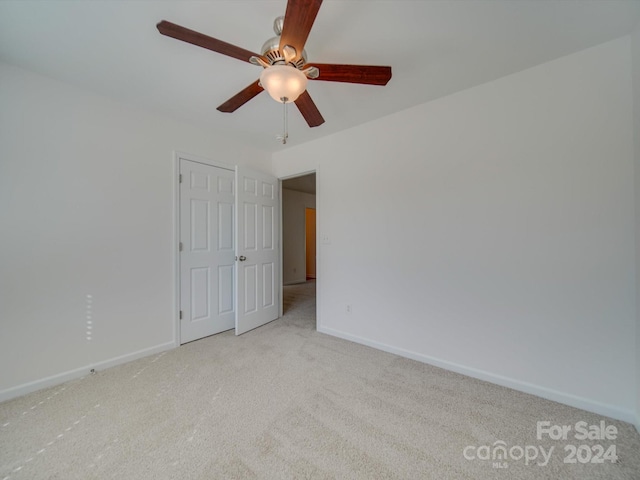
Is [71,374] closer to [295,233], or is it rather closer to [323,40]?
[323,40]

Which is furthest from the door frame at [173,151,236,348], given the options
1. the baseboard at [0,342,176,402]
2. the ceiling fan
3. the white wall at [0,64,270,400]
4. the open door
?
the ceiling fan

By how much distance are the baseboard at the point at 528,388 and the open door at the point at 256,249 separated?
149 centimetres

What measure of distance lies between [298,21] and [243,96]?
0.73 meters

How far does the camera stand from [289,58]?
134cm

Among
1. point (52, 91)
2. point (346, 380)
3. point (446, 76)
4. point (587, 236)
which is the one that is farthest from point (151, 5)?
point (587, 236)

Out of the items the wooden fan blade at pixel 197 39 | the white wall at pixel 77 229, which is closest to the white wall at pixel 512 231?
the wooden fan blade at pixel 197 39

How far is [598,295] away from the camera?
65.8 inches

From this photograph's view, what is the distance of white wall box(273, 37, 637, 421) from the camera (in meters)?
1.64

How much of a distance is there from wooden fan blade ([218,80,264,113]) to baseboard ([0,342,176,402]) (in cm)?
237

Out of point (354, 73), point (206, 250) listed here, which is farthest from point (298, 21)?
point (206, 250)

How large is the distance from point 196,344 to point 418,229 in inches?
103

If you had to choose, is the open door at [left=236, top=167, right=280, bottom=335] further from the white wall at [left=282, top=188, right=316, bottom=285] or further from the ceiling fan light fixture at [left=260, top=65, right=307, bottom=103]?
the white wall at [left=282, top=188, right=316, bottom=285]

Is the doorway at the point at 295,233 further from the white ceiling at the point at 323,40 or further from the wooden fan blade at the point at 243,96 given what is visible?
the wooden fan blade at the point at 243,96

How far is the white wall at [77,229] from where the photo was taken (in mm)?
1859
